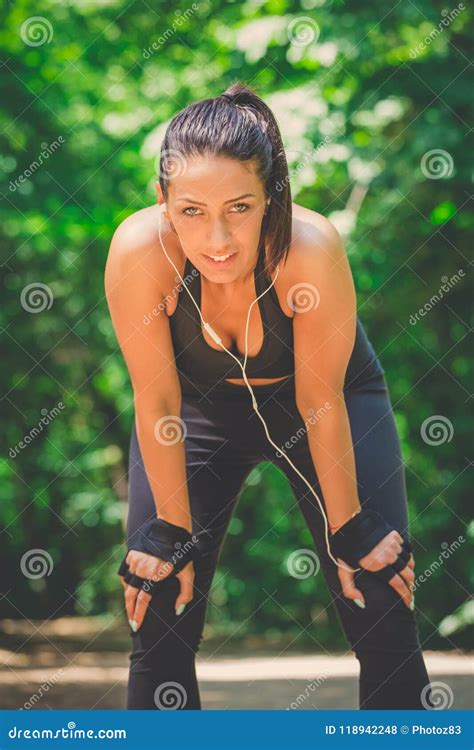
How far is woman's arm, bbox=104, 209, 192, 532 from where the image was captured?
223cm

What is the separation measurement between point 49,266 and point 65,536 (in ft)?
9.62

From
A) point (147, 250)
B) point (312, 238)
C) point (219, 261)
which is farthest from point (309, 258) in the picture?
point (147, 250)

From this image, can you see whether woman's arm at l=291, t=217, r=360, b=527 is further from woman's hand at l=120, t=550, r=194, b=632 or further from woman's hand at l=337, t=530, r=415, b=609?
woman's hand at l=120, t=550, r=194, b=632

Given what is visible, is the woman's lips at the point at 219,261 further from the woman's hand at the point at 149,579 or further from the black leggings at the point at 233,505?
the woman's hand at the point at 149,579

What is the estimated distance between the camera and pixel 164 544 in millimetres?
2365

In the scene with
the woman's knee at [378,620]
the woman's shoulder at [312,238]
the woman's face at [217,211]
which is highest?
the woman's shoulder at [312,238]

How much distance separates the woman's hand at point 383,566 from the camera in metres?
2.36

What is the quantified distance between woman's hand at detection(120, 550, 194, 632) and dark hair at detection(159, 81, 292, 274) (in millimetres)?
762

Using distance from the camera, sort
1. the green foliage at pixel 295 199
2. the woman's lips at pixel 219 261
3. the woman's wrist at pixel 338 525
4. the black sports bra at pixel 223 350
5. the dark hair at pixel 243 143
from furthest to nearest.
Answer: the green foliage at pixel 295 199 < the woman's wrist at pixel 338 525 < the black sports bra at pixel 223 350 < the woman's lips at pixel 219 261 < the dark hair at pixel 243 143

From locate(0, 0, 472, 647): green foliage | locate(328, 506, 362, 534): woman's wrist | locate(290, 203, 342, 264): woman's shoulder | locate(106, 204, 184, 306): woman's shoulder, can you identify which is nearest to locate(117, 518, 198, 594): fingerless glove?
locate(328, 506, 362, 534): woman's wrist

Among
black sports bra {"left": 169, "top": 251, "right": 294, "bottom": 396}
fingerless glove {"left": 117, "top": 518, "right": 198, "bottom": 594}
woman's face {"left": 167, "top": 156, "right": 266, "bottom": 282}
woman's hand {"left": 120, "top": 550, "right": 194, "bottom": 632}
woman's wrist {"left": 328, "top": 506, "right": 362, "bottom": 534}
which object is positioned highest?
woman's face {"left": 167, "top": 156, "right": 266, "bottom": 282}

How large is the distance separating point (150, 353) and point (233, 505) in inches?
20.3

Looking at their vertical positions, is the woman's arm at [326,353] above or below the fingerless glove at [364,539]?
above

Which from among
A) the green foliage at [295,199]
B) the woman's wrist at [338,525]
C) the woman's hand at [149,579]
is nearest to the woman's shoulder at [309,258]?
the woman's wrist at [338,525]
